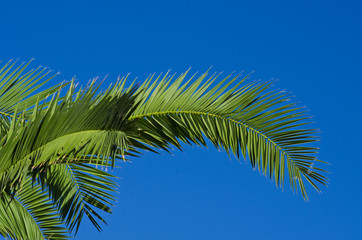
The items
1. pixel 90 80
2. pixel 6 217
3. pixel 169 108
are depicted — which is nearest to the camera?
pixel 90 80

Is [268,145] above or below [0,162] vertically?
above

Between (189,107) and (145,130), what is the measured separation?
40 cm

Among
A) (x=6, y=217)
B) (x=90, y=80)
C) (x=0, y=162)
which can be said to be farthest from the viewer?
(x=6, y=217)

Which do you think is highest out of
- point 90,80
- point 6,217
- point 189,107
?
point 189,107

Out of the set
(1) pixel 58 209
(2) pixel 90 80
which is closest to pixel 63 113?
(2) pixel 90 80

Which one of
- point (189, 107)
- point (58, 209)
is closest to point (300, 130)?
point (189, 107)

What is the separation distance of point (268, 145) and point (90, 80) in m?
1.53

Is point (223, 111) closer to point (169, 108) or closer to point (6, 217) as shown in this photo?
point (169, 108)

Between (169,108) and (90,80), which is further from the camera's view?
(169,108)

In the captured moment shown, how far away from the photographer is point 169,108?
14.6ft

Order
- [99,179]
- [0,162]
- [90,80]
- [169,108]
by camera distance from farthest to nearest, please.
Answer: [99,179] < [169,108] < [90,80] < [0,162]

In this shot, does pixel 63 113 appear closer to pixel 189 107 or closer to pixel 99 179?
pixel 189 107

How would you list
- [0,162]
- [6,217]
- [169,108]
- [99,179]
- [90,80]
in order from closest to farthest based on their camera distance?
[0,162]
[90,80]
[6,217]
[169,108]
[99,179]

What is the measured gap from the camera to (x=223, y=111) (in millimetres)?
4395
